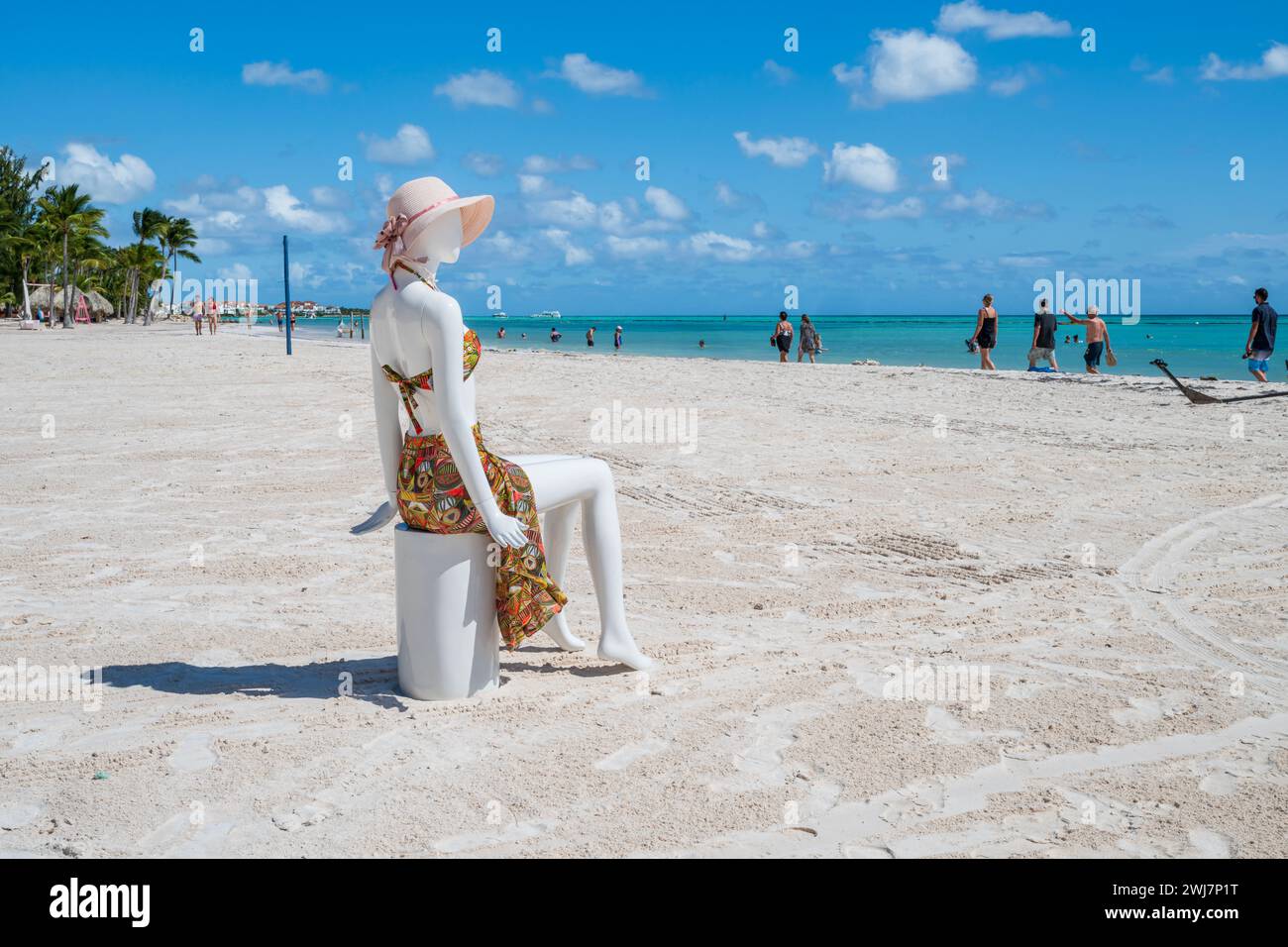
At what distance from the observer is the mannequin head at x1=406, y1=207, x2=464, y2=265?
13.4 feet

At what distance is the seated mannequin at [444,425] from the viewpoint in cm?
399

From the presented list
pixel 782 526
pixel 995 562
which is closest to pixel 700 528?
pixel 782 526

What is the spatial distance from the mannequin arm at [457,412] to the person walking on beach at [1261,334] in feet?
52.9

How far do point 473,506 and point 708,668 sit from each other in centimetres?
138

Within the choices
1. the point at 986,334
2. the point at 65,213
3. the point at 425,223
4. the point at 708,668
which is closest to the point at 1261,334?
the point at 986,334

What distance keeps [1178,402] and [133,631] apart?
1434 centimetres

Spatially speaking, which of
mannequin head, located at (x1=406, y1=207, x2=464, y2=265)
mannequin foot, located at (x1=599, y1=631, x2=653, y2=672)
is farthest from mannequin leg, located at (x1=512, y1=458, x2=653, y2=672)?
mannequin head, located at (x1=406, y1=207, x2=464, y2=265)

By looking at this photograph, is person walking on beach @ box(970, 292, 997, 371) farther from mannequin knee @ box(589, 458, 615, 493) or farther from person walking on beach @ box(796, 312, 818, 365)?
mannequin knee @ box(589, 458, 615, 493)

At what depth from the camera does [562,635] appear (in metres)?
4.91

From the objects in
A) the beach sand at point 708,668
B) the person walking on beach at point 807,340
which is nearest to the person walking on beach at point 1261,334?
the beach sand at point 708,668

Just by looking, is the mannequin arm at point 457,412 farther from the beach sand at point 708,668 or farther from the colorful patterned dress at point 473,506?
the beach sand at point 708,668

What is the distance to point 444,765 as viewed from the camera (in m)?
3.73
